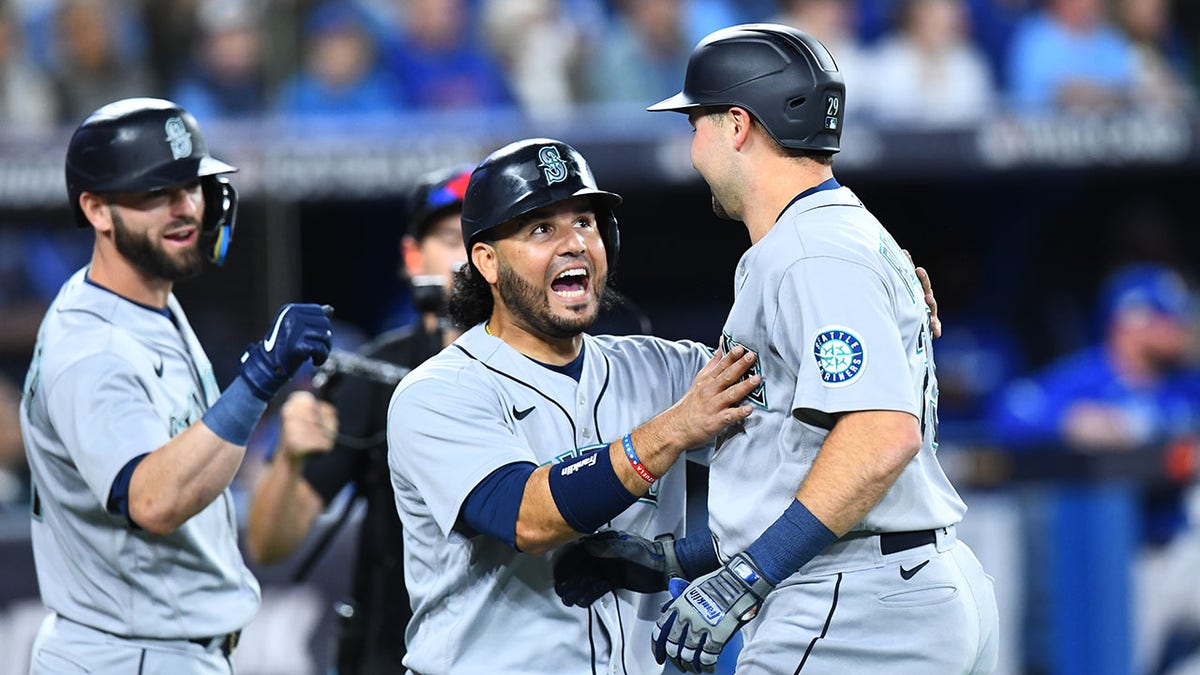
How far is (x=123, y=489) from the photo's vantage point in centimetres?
306

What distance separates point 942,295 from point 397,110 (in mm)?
3322

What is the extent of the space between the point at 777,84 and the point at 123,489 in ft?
5.01

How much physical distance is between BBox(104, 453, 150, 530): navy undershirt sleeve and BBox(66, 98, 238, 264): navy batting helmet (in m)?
0.62

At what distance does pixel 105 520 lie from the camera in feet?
10.6

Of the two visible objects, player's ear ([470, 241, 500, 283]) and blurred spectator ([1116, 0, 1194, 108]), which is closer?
player's ear ([470, 241, 500, 283])

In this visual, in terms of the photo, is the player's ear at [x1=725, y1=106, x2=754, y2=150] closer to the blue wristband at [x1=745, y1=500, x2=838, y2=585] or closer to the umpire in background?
the blue wristband at [x1=745, y1=500, x2=838, y2=585]

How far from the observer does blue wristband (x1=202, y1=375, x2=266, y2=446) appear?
3.05 meters

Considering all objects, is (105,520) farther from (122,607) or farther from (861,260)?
(861,260)

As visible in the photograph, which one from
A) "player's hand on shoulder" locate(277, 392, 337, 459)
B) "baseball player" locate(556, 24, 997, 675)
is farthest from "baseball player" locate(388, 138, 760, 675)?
"player's hand on shoulder" locate(277, 392, 337, 459)

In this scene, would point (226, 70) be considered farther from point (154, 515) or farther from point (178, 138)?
point (154, 515)

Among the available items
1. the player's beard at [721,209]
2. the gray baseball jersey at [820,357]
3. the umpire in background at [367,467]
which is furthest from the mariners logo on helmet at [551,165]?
the umpire in background at [367,467]

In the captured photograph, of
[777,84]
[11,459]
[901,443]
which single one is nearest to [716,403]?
[901,443]

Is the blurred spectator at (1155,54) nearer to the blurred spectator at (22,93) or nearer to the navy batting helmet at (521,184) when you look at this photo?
the blurred spectator at (22,93)

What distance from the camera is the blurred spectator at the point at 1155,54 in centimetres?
817
